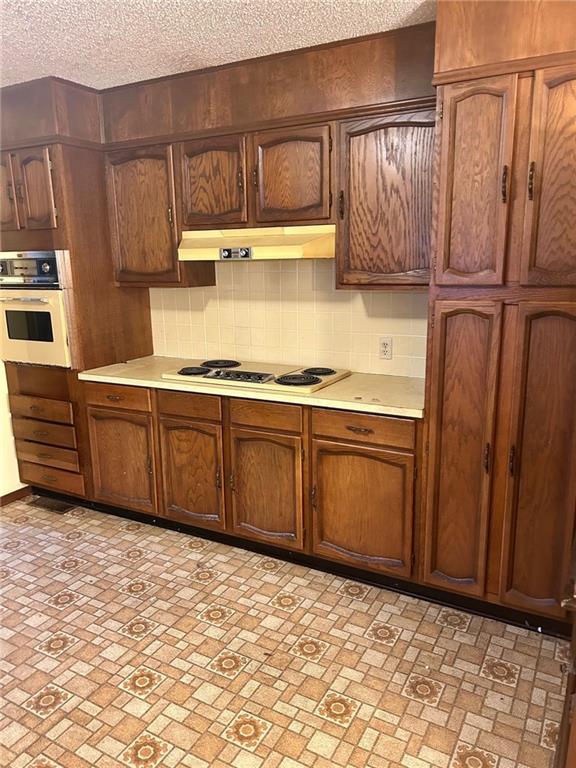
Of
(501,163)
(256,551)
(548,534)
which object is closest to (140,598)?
(256,551)

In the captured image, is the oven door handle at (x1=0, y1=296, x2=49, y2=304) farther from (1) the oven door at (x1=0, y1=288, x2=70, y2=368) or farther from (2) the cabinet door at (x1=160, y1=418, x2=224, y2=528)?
(2) the cabinet door at (x1=160, y1=418, x2=224, y2=528)

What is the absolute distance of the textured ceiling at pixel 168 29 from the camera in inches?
85.4

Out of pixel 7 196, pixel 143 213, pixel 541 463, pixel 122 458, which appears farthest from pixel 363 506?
pixel 7 196

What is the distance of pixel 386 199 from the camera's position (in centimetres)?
256

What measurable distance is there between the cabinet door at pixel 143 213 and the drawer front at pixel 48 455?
1164 mm

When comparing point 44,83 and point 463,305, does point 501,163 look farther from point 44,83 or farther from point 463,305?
point 44,83

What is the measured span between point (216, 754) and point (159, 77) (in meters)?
3.07

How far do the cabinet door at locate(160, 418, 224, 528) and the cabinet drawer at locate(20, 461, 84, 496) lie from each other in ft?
2.26

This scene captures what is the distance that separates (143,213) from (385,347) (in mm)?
1576

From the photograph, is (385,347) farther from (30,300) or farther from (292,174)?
(30,300)

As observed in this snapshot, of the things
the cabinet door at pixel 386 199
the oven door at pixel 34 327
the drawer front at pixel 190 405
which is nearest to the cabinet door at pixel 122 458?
the drawer front at pixel 190 405

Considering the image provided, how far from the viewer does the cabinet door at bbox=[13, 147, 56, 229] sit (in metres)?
3.13

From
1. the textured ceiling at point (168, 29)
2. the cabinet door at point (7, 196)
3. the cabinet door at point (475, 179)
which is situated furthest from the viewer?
the cabinet door at point (7, 196)

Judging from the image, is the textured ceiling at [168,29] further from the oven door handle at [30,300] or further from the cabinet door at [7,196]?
the oven door handle at [30,300]
